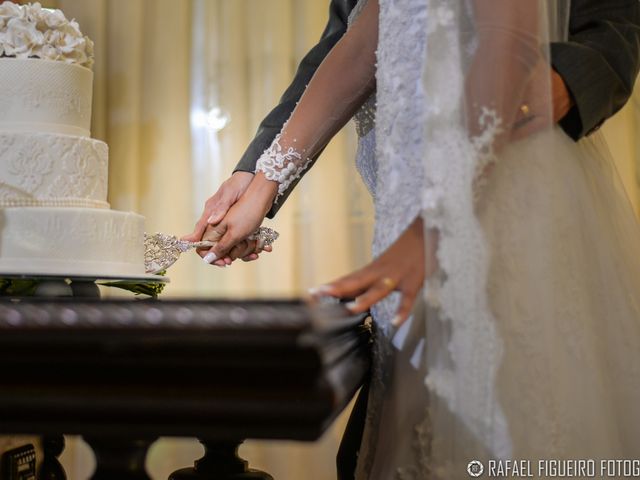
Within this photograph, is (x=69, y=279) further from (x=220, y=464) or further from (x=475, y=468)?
(x=475, y=468)

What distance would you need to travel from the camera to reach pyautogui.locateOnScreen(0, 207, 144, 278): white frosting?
1229mm

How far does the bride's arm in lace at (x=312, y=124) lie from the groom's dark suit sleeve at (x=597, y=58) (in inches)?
9.7

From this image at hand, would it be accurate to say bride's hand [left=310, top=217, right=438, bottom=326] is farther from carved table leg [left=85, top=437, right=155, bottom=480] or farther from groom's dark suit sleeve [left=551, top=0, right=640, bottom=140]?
groom's dark suit sleeve [left=551, top=0, right=640, bottom=140]

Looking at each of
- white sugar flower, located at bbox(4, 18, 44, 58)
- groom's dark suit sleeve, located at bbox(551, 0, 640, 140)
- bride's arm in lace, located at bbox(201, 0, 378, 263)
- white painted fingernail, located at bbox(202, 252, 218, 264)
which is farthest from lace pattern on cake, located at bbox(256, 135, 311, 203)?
white sugar flower, located at bbox(4, 18, 44, 58)

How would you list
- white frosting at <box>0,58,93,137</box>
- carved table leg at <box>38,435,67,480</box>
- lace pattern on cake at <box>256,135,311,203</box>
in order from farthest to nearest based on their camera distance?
carved table leg at <box>38,435,67,480</box> → white frosting at <box>0,58,93,137</box> → lace pattern on cake at <box>256,135,311,203</box>

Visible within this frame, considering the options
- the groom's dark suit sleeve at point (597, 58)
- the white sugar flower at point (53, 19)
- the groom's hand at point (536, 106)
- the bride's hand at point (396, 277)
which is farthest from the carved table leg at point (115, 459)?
the white sugar flower at point (53, 19)

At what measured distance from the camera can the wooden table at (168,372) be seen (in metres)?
0.44

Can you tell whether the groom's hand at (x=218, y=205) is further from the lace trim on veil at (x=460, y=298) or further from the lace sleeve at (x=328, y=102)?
the lace trim on veil at (x=460, y=298)

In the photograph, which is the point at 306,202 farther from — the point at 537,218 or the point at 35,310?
the point at 35,310

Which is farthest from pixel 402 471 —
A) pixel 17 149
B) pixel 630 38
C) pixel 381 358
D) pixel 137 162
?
pixel 137 162

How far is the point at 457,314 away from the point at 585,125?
348 mm

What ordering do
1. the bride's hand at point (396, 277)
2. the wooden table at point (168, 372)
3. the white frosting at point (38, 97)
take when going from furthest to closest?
the white frosting at point (38, 97), the bride's hand at point (396, 277), the wooden table at point (168, 372)

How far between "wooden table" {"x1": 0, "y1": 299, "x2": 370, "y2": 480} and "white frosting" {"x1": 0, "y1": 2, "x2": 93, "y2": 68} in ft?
3.41

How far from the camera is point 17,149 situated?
1.33 m
